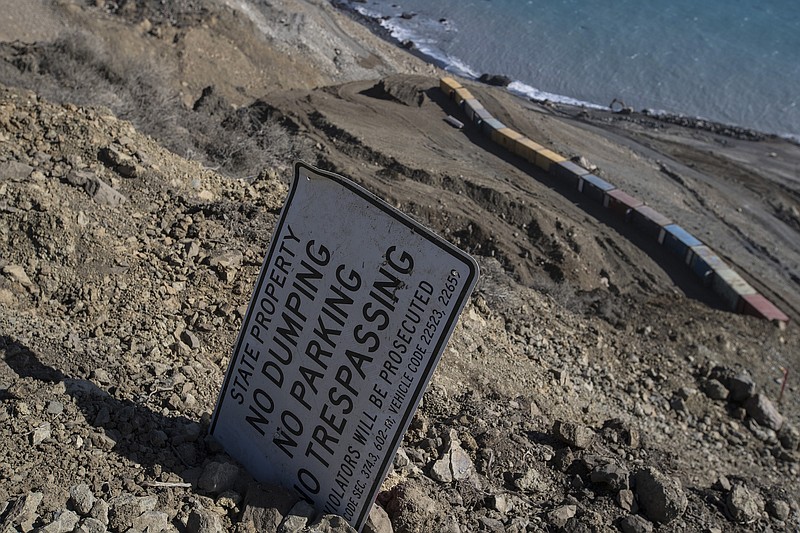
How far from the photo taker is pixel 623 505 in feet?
20.9

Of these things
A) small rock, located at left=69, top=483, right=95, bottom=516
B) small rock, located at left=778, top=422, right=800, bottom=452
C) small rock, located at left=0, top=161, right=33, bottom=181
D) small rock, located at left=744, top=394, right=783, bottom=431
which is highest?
small rock, located at left=69, top=483, right=95, bottom=516

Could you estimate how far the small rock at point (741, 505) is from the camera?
7352 millimetres

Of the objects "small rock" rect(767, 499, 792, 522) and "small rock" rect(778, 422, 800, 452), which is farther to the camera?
"small rock" rect(778, 422, 800, 452)

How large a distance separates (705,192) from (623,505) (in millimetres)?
17347

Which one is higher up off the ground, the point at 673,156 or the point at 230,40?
the point at 673,156

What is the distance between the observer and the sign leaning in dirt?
14.6 feet

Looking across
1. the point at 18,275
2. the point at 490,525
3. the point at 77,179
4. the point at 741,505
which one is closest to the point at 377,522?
the point at 490,525

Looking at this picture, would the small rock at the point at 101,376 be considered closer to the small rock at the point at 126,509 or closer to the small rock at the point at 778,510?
the small rock at the point at 126,509

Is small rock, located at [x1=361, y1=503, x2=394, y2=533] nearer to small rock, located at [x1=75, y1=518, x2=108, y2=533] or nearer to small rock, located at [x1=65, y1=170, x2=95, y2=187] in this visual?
small rock, located at [x1=75, y1=518, x2=108, y2=533]

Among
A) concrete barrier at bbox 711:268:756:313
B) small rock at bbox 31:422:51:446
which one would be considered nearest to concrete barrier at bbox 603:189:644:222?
concrete barrier at bbox 711:268:756:313

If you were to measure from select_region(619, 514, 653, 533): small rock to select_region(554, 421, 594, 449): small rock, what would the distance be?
3.22 feet

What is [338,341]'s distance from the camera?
4.79 meters

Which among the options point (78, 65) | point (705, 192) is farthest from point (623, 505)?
point (705, 192)

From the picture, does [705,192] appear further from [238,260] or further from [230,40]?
[238,260]
